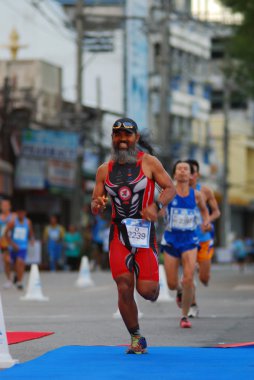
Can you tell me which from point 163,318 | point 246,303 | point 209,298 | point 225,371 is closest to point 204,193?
point 163,318

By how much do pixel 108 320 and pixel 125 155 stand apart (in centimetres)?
584

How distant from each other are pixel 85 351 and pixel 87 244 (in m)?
34.5

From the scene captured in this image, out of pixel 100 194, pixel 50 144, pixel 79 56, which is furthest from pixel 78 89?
pixel 100 194

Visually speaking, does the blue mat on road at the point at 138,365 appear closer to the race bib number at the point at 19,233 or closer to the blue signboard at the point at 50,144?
the race bib number at the point at 19,233

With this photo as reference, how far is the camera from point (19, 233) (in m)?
27.3

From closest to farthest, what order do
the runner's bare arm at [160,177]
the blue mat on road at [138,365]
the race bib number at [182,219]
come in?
1. the blue mat on road at [138,365]
2. the runner's bare arm at [160,177]
3. the race bib number at [182,219]

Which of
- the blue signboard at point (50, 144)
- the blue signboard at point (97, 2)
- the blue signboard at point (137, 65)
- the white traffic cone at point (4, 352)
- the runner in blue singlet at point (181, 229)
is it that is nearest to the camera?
the white traffic cone at point (4, 352)

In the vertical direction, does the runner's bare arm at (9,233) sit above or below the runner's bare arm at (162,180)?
below

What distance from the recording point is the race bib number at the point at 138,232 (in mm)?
11742

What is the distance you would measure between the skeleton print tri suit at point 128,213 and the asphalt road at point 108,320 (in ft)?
A: 3.74

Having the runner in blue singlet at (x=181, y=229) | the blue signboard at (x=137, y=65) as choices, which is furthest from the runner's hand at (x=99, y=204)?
the blue signboard at (x=137, y=65)

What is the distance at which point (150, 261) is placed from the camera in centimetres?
1178

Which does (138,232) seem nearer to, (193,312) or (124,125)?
(124,125)

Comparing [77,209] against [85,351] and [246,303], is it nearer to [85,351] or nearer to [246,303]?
[246,303]
